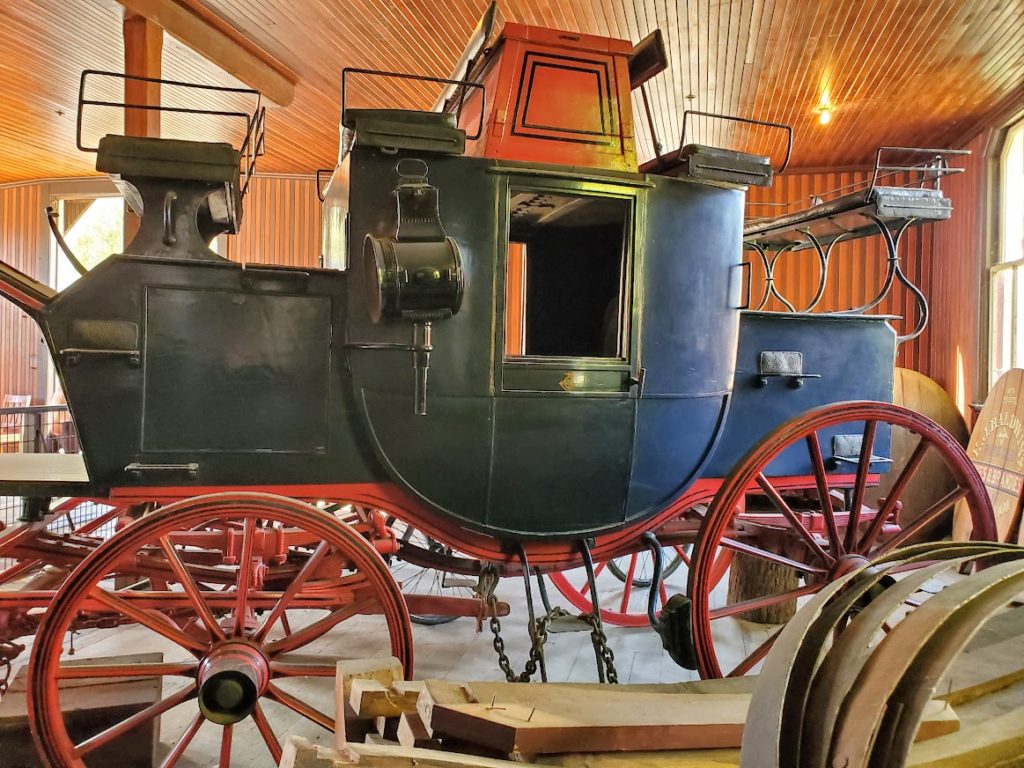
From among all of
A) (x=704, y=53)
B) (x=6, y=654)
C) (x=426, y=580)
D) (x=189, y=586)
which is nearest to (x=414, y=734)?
(x=189, y=586)

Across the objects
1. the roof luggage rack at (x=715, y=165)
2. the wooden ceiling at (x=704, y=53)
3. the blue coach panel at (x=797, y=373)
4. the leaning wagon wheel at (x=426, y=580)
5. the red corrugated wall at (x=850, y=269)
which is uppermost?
the wooden ceiling at (x=704, y=53)

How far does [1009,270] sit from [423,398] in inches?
240

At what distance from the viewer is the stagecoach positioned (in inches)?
87.5

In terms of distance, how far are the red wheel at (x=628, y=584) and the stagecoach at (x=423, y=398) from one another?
0.65 meters

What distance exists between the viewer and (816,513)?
3.15 metres

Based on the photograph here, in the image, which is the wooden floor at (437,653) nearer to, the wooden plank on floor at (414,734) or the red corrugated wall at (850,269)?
the wooden plank on floor at (414,734)

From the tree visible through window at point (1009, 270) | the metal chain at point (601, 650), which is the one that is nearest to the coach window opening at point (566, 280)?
the metal chain at point (601, 650)

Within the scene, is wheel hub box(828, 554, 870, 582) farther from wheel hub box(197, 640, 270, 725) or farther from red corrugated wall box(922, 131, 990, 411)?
red corrugated wall box(922, 131, 990, 411)

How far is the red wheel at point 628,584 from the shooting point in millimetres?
3699

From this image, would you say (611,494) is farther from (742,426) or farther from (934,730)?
(934,730)

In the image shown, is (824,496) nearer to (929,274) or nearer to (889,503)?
(889,503)

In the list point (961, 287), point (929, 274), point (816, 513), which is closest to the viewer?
point (816, 513)

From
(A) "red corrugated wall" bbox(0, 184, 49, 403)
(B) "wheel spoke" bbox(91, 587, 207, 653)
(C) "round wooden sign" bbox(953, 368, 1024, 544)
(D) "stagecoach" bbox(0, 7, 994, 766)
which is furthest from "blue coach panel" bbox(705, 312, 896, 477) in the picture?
(A) "red corrugated wall" bbox(0, 184, 49, 403)

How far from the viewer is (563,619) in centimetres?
259
